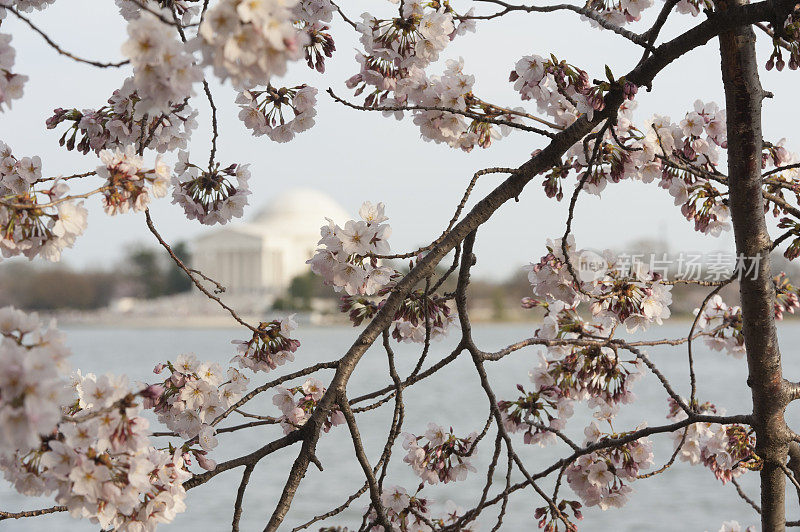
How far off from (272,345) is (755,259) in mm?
933

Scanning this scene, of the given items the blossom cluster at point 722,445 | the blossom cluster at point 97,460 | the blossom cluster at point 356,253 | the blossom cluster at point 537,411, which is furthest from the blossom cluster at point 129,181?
the blossom cluster at point 722,445

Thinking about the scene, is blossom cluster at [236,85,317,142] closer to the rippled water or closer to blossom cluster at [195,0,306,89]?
blossom cluster at [195,0,306,89]

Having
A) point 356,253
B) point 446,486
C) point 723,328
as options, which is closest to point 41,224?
point 356,253

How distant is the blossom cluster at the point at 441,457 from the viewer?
63.5 inches

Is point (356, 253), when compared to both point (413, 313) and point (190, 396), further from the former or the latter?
point (190, 396)

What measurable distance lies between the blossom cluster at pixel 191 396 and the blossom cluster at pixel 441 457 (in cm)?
37

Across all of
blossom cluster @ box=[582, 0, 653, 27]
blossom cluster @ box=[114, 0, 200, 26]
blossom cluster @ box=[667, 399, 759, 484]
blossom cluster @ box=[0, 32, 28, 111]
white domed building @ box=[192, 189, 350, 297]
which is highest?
white domed building @ box=[192, 189, 350, 297]

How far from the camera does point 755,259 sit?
63.1 inches

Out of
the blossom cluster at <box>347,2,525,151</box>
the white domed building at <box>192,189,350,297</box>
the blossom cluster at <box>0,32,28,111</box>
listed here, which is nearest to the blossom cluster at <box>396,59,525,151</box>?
the blossom cluster at <box>347,2,525,151</box>

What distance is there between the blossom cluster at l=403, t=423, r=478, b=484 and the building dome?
135 ft

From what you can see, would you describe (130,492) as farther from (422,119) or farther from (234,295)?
(234,295)

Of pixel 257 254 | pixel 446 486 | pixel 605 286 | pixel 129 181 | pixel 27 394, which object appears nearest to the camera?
pixel 27 394

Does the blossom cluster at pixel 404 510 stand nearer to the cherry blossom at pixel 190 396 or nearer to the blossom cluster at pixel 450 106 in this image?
the cherry blossom at pixel 190 396

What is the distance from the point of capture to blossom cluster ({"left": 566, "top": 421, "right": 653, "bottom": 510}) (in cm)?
173
